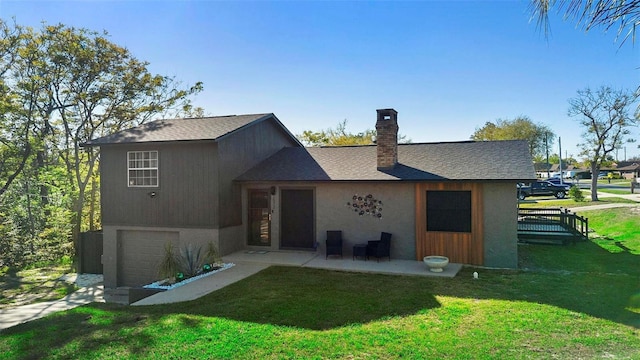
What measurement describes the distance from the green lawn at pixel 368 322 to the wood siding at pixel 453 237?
1209 millimetres

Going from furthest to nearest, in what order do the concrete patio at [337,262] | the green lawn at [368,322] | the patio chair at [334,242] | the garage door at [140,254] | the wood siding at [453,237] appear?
the garage door at [140,254] < the patio chair at [334,242] < the wood siding at [453,237] < the concrete patio at [337,262] < the green lawn at [368,322]

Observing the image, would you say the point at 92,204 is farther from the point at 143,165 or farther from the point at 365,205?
the point at 365,205

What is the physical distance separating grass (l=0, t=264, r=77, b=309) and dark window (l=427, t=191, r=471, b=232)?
40.5 ft

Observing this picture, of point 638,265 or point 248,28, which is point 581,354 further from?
point 248,28

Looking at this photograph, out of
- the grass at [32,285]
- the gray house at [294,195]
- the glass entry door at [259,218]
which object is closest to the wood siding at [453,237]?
the gray house at [294,195]

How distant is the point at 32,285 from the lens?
15375 mm

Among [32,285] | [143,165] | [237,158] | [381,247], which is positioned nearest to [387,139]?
[381,247]

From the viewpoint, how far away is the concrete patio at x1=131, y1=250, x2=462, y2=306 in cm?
878

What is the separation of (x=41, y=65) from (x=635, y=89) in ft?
79.1

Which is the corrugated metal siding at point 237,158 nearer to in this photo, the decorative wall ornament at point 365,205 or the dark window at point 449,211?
the decorative wall ornament at point 365,205

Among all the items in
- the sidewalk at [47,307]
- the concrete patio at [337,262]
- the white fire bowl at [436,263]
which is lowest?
the sidewalk at [47,307]

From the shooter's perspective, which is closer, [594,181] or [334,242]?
[334,242]

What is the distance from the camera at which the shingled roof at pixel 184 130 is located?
12.7m

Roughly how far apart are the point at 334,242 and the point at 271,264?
207 cm
